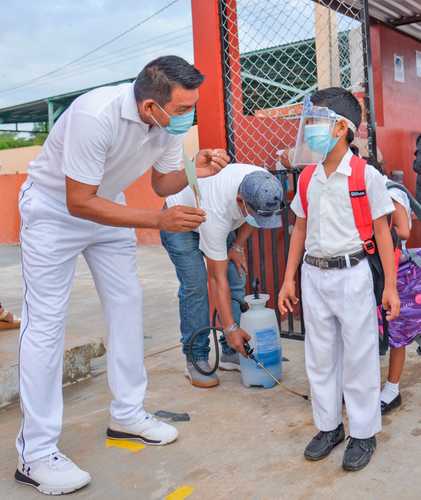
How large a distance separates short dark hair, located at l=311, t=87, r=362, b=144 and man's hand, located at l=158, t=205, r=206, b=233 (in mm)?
718

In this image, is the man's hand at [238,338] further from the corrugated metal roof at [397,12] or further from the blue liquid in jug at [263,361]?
the corrugated metal roof at [397,12]

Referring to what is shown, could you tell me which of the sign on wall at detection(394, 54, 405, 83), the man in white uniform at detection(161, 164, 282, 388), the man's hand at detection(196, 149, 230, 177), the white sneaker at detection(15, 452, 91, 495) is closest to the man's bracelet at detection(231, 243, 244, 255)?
the man in white uniform at detection(161, 164, 282, 388)

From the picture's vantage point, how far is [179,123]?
2357 mm

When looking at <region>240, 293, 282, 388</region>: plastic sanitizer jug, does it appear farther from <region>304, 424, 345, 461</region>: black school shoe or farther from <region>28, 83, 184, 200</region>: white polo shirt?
<region>28, 83, 184, 200</region>: white polo shirt

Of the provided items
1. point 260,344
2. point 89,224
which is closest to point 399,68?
point 260,344

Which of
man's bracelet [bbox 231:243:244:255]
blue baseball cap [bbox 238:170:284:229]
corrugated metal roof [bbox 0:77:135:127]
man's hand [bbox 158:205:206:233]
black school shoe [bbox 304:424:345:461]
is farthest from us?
corrugated metal roof [bbox 0:77:135:127]

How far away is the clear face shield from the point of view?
2359mm

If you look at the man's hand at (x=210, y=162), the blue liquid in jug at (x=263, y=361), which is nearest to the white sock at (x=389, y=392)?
the blue liquid in jug at (x=263, y=361)

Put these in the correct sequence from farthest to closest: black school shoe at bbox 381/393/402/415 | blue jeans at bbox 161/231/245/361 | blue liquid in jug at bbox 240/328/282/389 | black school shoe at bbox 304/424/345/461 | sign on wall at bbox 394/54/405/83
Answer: sign on wall at bbox 394/54/405/83
blue jeans at bbox 161/231/245/361
blue liquid in jug at bbox 240/328/282/389
black school shoe at bbox 381/393/402/415
black school shoe at bbox 304/424/345/461

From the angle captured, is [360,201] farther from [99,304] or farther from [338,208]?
[99,304]

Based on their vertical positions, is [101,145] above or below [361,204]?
above

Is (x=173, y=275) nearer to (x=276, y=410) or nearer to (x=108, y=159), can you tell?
(x=276, y=410)

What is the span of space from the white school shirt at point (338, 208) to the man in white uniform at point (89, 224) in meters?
0.50

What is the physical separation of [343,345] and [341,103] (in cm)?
100
